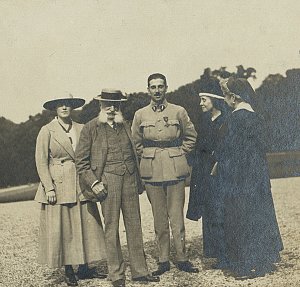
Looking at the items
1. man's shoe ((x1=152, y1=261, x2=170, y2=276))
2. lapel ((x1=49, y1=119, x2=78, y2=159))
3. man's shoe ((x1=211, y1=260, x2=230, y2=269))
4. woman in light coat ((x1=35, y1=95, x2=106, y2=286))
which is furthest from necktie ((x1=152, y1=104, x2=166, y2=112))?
man's shoe ((x1=211, y1=260, x2=230, y2=269))

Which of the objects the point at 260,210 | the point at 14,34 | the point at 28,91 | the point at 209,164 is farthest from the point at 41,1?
the point at 260,210

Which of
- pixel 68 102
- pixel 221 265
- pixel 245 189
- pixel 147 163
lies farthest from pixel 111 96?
pixel 221 265

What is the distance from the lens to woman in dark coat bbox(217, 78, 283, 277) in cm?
392

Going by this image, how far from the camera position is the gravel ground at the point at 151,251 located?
3.92 metres

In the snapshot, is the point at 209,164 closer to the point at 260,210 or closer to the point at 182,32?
the point at 260,210

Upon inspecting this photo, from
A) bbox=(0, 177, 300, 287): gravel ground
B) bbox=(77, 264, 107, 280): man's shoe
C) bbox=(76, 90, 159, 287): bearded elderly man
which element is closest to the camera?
bbox=(76, 90, 159, 287): bearded elderly man

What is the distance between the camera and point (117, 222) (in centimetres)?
385

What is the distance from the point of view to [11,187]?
4.29 meters

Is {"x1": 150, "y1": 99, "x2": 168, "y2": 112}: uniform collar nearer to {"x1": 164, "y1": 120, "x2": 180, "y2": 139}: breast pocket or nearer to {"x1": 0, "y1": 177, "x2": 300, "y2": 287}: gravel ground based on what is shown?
{"x1": 164, "y1": 120, "x2": 180, "y2": 139}: breast pocket

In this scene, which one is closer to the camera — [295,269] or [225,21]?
[295,269]

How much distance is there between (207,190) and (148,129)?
0.72m

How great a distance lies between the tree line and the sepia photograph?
1 centimetres

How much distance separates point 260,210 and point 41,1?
8.35ft

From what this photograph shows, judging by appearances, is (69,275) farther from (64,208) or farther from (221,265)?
(221,265)
